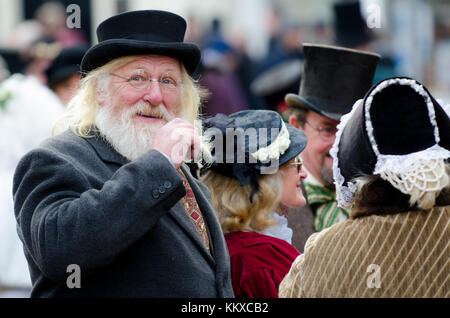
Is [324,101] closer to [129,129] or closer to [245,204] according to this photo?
[245,204]

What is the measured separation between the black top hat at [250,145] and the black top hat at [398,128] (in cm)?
95

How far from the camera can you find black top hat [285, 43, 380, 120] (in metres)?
4.69

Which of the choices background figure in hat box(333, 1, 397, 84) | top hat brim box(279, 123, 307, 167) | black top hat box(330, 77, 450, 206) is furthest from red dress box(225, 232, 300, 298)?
background figure in hat box(333, 1, 397, 84)

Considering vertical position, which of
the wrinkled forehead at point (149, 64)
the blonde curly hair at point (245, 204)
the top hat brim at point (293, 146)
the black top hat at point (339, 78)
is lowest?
the blonde curly hair at point (245, 204)

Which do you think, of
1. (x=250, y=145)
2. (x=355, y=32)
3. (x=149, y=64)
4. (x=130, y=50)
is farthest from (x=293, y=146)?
(x=355, y=32)

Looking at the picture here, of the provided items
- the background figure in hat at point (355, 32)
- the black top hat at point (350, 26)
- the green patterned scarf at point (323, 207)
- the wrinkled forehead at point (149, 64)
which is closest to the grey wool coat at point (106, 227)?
the wrinkled forehead at point (149, 64)

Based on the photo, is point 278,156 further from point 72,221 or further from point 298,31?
point 298,31

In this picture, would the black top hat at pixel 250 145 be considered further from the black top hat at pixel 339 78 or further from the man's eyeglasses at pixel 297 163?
the black top hat at pixel 339 78

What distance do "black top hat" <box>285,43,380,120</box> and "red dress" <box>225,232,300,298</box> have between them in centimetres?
127

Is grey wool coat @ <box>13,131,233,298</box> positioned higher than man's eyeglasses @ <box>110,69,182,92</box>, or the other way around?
man's eyeglasses @ <box>110,69,182,92</box>

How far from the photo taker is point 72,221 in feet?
9.12

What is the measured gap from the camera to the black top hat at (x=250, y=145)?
12.2 feet

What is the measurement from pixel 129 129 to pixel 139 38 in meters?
0.42

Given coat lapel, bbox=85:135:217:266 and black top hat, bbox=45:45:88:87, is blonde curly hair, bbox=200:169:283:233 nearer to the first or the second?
coat lapel, bbox=85:135:217:266
